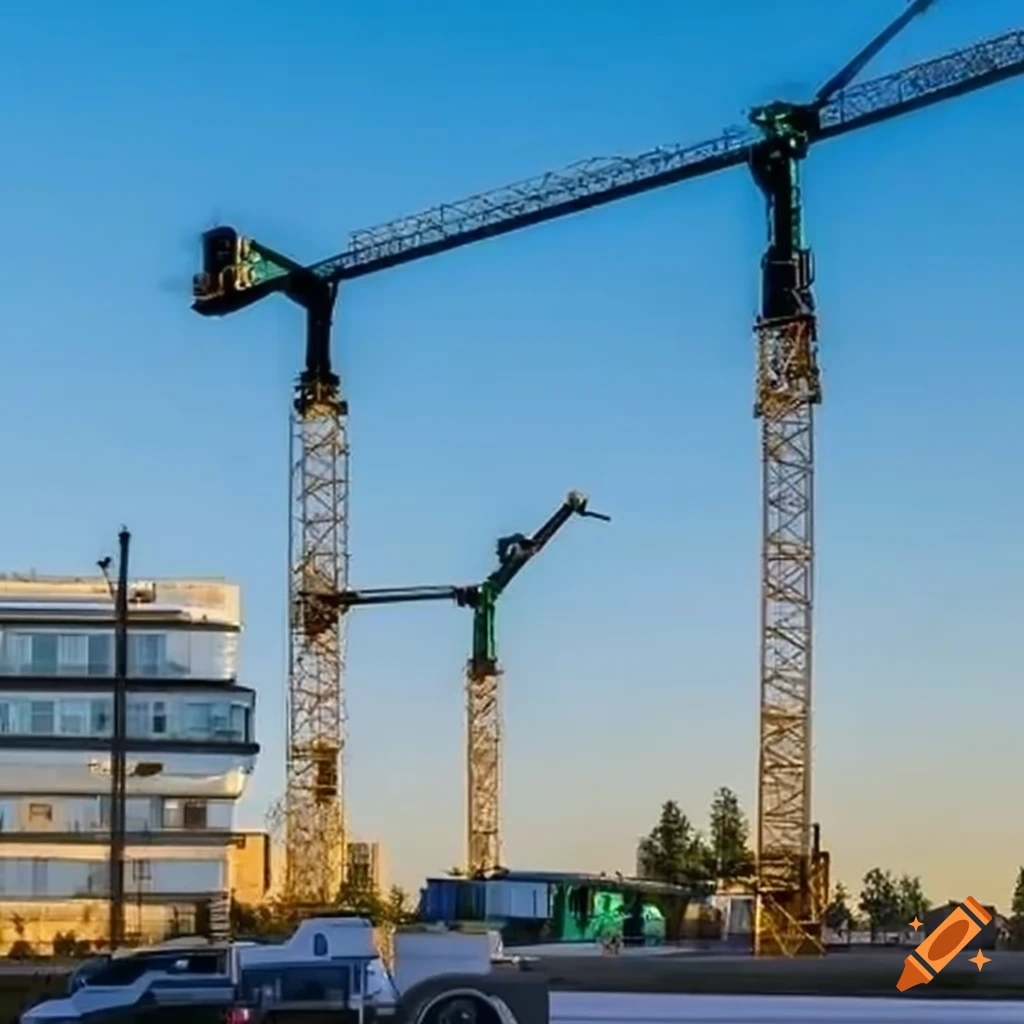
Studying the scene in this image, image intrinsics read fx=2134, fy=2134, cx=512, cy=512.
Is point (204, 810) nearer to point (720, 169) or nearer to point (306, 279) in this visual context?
point (306, 279)

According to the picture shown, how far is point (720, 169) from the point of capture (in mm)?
58938

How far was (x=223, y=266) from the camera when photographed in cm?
6762

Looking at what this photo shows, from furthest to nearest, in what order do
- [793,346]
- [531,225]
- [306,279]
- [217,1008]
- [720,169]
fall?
[306,279] → [531,225] → [720,169] → [793,346] → [217,1008]

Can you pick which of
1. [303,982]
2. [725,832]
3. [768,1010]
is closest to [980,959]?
[768,1010]

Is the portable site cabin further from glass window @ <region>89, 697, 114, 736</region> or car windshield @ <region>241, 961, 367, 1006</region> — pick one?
glass window @ <region>89, 697, 114, 736</region>

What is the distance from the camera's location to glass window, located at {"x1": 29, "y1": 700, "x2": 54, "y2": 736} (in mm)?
68938

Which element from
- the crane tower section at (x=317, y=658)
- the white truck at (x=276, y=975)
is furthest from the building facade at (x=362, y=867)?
the white truck at (x=276, y=975)

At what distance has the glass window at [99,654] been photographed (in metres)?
69.8

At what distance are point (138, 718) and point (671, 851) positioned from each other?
23.5 m

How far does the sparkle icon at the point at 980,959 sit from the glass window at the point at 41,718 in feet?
194

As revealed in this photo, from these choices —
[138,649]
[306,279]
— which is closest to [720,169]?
[306,279]

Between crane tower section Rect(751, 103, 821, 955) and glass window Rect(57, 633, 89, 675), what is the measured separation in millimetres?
27053

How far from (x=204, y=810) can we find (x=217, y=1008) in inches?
1962

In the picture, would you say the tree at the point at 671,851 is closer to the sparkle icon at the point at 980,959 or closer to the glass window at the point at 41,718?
the glass window at the point at 41,718
